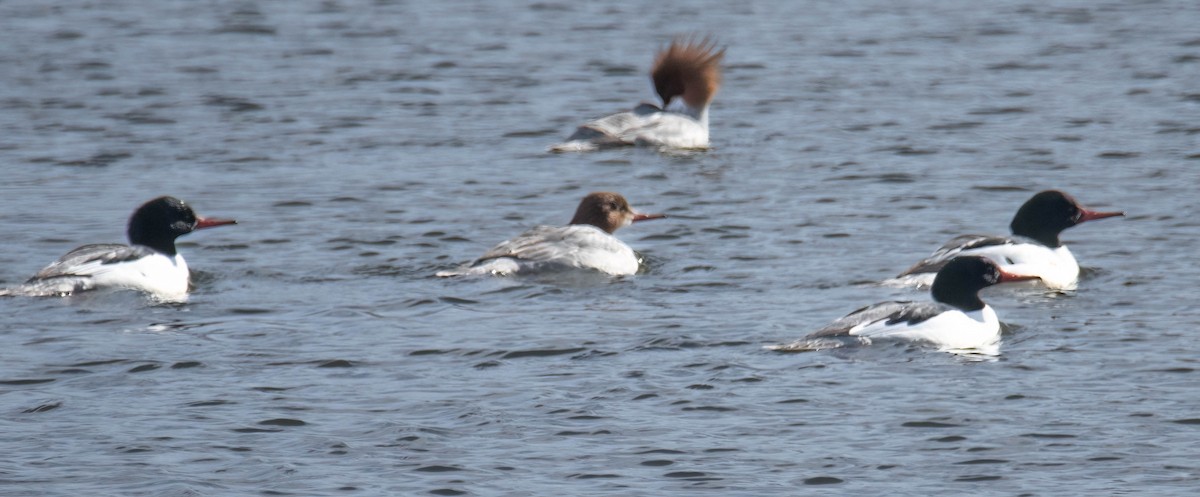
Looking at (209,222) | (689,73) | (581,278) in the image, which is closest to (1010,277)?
(581,278)

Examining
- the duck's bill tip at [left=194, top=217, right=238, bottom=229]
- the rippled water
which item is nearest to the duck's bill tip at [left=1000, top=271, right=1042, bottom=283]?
the rippled water

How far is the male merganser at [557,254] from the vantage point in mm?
13680

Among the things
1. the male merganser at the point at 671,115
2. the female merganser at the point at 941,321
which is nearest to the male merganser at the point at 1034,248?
the female merganser at the point at 941,321

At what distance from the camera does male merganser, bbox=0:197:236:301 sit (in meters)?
13.0

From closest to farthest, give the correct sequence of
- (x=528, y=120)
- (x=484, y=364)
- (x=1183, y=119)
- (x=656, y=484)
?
(x=656, y=484), (x=484, y=364), (x=1183, y=119), (x=528, y=120)

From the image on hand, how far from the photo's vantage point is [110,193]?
55.6ft

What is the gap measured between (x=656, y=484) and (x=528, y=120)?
12390 millimetres

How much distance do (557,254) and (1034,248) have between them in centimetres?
315

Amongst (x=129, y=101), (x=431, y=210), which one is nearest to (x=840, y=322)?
(x=431, y=210)

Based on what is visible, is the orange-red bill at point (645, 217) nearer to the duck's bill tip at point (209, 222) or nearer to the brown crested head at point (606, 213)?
the brown crested head at point (606, 213)

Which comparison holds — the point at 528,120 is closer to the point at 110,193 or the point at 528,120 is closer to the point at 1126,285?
the point at 110,193

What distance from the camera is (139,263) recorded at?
1333cm

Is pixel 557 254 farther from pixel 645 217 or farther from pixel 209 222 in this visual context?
pixel 209 222

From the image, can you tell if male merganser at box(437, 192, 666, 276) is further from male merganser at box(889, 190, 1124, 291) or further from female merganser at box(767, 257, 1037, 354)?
female merganser at box(767, 257, 1037, 354)
